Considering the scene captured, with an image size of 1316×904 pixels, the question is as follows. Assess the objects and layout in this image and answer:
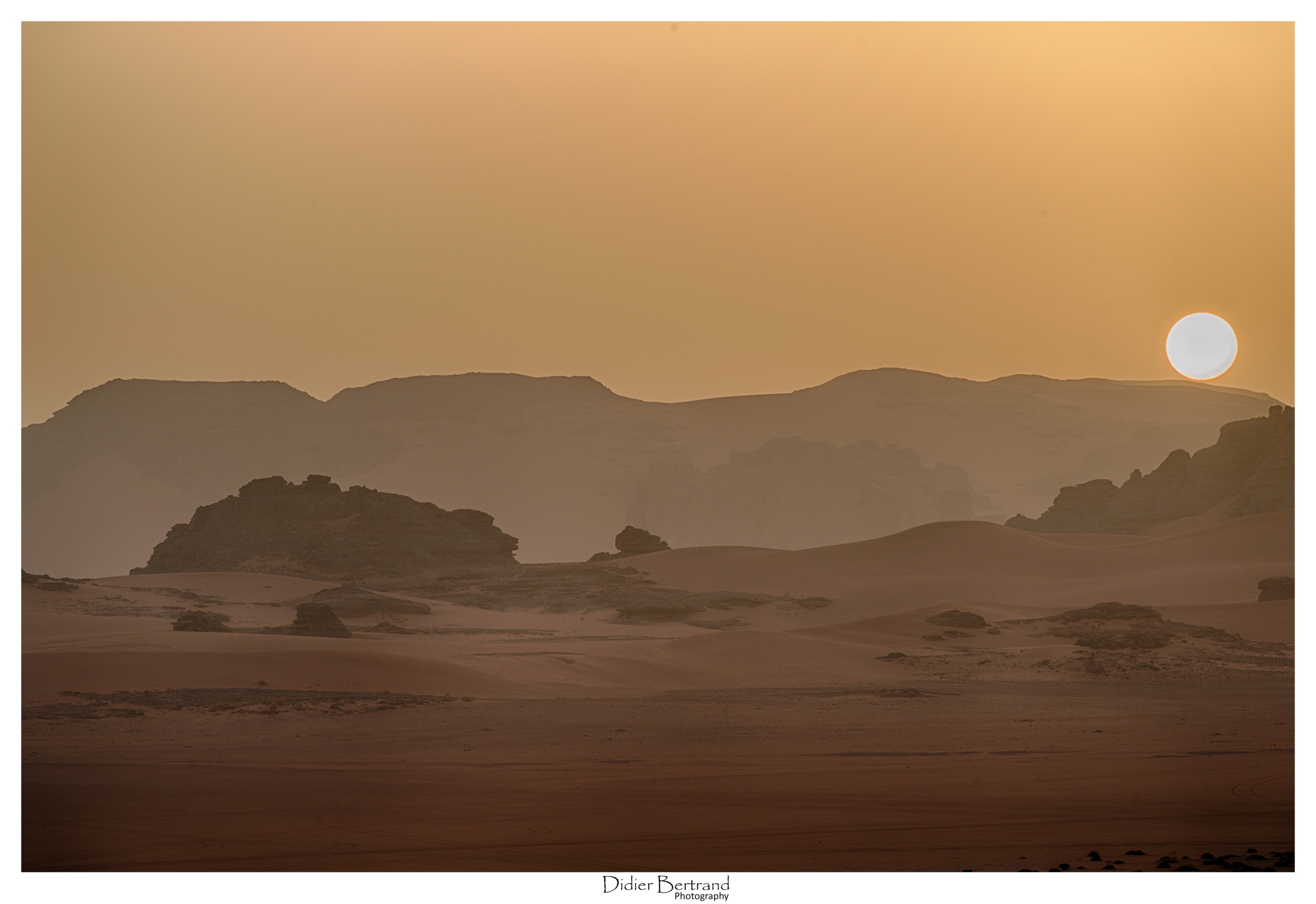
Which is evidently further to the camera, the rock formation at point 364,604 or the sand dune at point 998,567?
the sand dune at point 998,567

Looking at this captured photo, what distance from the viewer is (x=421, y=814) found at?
710 cm

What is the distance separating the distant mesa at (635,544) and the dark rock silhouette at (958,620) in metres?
8.09

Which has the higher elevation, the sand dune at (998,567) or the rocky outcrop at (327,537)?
the rocky outcrop at (327,537)

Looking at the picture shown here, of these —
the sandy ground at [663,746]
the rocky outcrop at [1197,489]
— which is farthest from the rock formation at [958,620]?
the rocky outcrop at [1197,489]

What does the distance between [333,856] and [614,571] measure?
36.1ft

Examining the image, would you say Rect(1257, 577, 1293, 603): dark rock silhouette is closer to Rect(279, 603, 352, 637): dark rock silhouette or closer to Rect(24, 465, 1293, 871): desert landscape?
Rect(24, 465, 1293, 871): desert landscape

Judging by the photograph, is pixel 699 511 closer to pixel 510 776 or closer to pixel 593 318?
pixel 593 318

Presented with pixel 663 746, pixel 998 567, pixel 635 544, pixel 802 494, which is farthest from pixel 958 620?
pixel 802 494

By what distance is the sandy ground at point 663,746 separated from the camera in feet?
22.6

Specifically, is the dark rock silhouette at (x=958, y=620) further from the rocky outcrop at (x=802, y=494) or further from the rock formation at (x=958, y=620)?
the rocky outcrop at (x=802, y=494)

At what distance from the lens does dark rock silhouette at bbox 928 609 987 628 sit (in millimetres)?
12367

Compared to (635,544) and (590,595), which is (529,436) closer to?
(635,544)

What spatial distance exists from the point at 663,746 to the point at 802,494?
18.1m

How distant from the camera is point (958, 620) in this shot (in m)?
12.5
